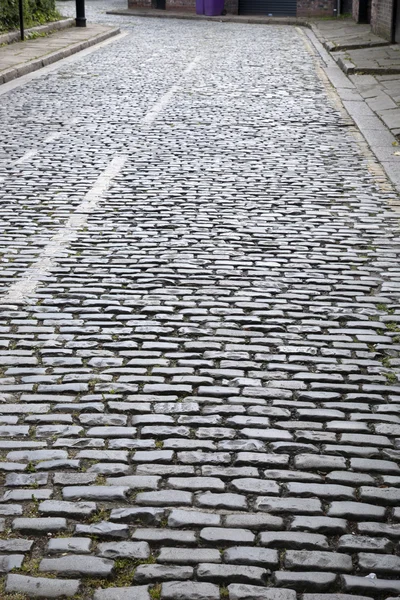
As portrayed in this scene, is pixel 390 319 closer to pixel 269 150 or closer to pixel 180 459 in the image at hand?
pixel 180 459

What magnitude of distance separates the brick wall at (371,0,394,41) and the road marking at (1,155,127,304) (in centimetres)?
1430

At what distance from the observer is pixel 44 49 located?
760 inches

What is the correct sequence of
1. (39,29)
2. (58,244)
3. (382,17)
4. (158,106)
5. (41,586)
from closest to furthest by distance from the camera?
(41,586) < (58,244) < (158,106) < (382,17) < (39,29)

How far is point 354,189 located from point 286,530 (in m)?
5.46

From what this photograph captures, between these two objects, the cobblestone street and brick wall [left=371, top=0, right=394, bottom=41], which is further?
brick wall [left=371, top=0, right=394, bottom=41]

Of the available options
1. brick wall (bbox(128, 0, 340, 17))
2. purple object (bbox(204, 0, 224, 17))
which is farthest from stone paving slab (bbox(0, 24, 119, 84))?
brick wall (bbox(128, 0, 340, 17))

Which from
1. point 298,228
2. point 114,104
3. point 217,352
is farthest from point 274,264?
point 114,104

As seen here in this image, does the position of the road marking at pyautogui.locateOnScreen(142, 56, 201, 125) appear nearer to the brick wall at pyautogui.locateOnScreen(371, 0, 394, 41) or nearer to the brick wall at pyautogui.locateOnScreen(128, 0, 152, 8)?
the brick wall at pyautogui.locateOnScreen(371, 0, 394, 41)

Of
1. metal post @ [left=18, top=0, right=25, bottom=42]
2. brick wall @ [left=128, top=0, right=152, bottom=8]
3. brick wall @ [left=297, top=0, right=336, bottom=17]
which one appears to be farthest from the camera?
brick wall @ [left=128, top=0, right=152, bottom=8]

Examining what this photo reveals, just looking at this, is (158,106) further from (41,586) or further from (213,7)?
(213,7)

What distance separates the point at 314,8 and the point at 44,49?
17473mm

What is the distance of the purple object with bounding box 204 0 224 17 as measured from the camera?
1326 inches

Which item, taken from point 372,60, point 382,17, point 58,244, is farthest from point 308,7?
point 58,244

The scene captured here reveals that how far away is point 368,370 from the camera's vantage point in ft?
14.4
